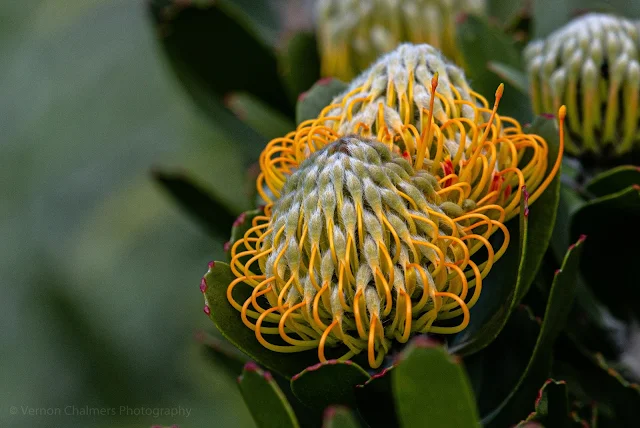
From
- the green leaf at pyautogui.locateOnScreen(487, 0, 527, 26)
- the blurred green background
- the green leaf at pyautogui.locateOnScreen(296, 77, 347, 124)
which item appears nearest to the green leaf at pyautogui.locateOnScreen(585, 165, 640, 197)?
the green leaf at pyautogui.locateOnScreen(296, 77, 347, 124)

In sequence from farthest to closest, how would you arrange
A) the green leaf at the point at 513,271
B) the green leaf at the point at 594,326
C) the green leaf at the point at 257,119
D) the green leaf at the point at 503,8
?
the green leaf at the point at 503,8 < the green leaf at the point at 257,119 < the green leaf at the point at 594,326 < the green leaf at the point at 513,271

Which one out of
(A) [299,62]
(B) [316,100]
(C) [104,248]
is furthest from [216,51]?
(C) [104,248]

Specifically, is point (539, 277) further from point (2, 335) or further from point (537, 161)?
point (2, 335)

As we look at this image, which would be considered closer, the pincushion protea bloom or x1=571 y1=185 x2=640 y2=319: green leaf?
the pincushion protea bloom

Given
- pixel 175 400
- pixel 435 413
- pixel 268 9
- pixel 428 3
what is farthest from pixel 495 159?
pixel 175 400

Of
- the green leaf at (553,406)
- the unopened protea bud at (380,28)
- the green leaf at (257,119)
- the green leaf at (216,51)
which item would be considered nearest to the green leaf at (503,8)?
the unopened protea bud at (380,28)

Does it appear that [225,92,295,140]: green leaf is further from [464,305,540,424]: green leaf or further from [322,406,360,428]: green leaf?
[322,406,360,428]: green leaf

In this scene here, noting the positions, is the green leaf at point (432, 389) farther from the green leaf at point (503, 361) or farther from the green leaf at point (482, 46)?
the green leaf at point (482, 46)
